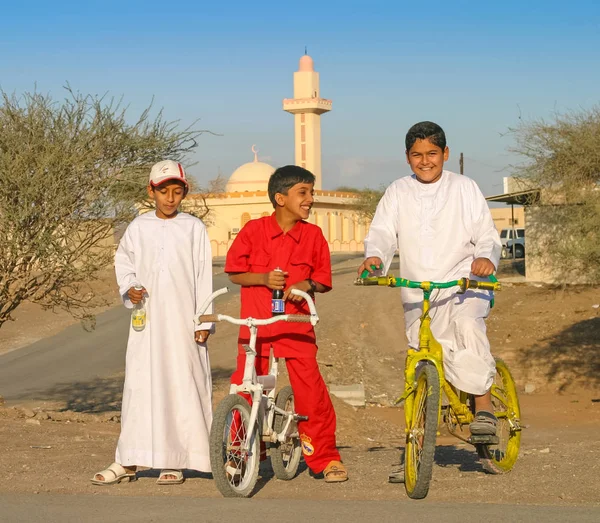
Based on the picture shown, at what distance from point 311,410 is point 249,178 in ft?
269

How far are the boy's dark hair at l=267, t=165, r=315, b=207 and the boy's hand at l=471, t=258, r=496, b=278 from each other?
1205 mm

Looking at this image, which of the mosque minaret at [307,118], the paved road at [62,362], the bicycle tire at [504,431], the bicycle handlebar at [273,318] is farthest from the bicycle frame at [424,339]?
the mosque minaret at [307,118]

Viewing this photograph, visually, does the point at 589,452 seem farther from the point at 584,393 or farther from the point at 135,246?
the point at 584,393

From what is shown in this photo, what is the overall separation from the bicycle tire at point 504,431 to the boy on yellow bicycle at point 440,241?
375mm

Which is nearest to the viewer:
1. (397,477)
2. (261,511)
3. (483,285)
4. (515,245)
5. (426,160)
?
(261,511)

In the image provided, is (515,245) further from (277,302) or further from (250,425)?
(250,425)

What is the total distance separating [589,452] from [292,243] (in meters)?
2.98

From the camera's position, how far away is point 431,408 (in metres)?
5.52

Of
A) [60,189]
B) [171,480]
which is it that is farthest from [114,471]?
[60,189]

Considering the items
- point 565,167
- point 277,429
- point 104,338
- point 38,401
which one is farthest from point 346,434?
point 565,167

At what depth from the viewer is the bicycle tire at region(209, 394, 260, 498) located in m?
5.61

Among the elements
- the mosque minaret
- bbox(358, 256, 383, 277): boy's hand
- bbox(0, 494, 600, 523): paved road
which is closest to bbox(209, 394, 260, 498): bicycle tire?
bbox(0, 494, 600, 523): paved road

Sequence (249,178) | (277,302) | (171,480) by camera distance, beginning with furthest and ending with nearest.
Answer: (249,178), (171,480), (277,302)

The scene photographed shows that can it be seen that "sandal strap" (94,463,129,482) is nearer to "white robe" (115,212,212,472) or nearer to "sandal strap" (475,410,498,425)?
"white robe" (115,212,212,472)
